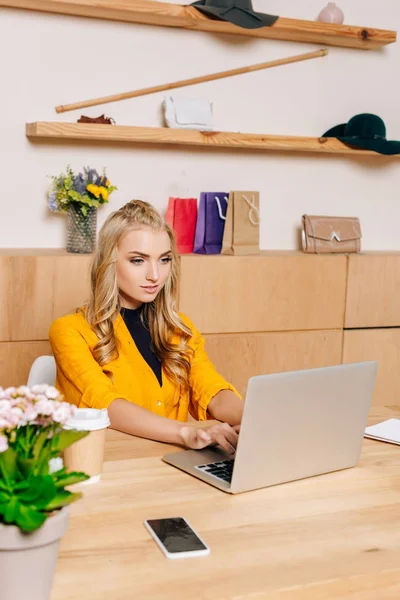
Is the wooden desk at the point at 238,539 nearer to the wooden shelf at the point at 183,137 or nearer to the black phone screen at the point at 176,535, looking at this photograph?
the black phone screen at the point at 176,535

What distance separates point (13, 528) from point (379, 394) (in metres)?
3.00

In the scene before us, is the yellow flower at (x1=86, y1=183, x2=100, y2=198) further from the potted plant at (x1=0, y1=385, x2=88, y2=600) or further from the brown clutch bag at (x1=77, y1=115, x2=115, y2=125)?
the potted plant at (x1=0, y1=385, x2=88, y2=600)

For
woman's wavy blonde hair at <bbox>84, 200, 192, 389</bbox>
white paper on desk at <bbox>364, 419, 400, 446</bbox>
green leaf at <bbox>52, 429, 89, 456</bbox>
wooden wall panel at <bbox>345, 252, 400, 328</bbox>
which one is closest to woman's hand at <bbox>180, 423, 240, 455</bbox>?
white paper on desk at <bbox>364, 419, 400, 446</bbox>

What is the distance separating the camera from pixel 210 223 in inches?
136

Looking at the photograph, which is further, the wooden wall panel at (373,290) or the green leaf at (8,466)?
the wooden wall panel at (373,290)

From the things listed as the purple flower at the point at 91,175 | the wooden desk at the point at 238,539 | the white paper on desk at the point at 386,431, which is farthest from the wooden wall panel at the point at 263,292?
the wooden desk at the point at 238,539

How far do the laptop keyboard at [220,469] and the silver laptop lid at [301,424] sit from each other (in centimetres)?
7

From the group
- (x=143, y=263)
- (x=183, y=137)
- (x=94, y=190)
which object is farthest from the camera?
(x=183, y=137)

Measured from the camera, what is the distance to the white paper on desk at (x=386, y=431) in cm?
189

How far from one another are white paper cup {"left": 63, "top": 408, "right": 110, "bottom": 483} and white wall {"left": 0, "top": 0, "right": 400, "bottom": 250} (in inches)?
79.4

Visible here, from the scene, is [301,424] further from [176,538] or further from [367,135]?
[367,135]

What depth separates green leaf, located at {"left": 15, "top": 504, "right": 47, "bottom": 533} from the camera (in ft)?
3.25

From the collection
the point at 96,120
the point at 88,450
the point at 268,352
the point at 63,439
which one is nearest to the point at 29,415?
the point at 63,439

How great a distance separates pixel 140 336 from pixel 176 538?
1093 mm
